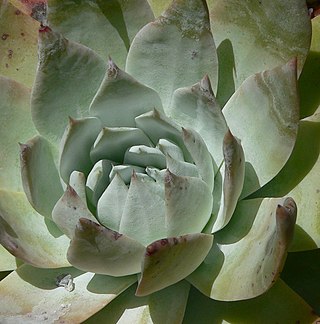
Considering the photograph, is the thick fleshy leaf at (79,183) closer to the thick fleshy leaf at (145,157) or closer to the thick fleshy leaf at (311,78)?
the thick fleshy leaf at (145,157)

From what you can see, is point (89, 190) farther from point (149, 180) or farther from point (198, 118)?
point (198, 118)

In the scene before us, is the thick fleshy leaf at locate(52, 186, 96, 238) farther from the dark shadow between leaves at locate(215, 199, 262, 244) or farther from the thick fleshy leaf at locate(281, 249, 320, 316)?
the thick fleshy leaf at locate(281, 249, 320, 316)

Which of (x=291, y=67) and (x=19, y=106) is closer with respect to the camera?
(x=291, y=67)

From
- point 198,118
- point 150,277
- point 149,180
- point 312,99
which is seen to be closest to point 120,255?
point 150,277

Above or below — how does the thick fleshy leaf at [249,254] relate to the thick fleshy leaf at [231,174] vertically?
below

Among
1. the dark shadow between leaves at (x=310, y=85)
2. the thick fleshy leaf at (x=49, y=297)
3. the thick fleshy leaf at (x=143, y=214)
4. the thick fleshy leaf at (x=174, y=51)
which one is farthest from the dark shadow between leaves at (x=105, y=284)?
the dark shadow between leaves at (x=310, y=85)

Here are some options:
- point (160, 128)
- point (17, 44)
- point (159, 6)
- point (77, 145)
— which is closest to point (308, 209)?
point (160, 128)

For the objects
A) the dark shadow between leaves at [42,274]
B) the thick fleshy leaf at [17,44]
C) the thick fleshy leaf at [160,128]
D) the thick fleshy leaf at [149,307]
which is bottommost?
the thick fleshy leaf at [149,307]

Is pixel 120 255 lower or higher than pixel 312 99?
lower

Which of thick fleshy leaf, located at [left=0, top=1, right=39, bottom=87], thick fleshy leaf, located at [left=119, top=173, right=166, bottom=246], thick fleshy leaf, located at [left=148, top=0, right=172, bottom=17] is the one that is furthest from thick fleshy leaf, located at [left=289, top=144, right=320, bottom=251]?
thick fleshy leaf, located at [left=0, top=1, right=39, bottom=87]
